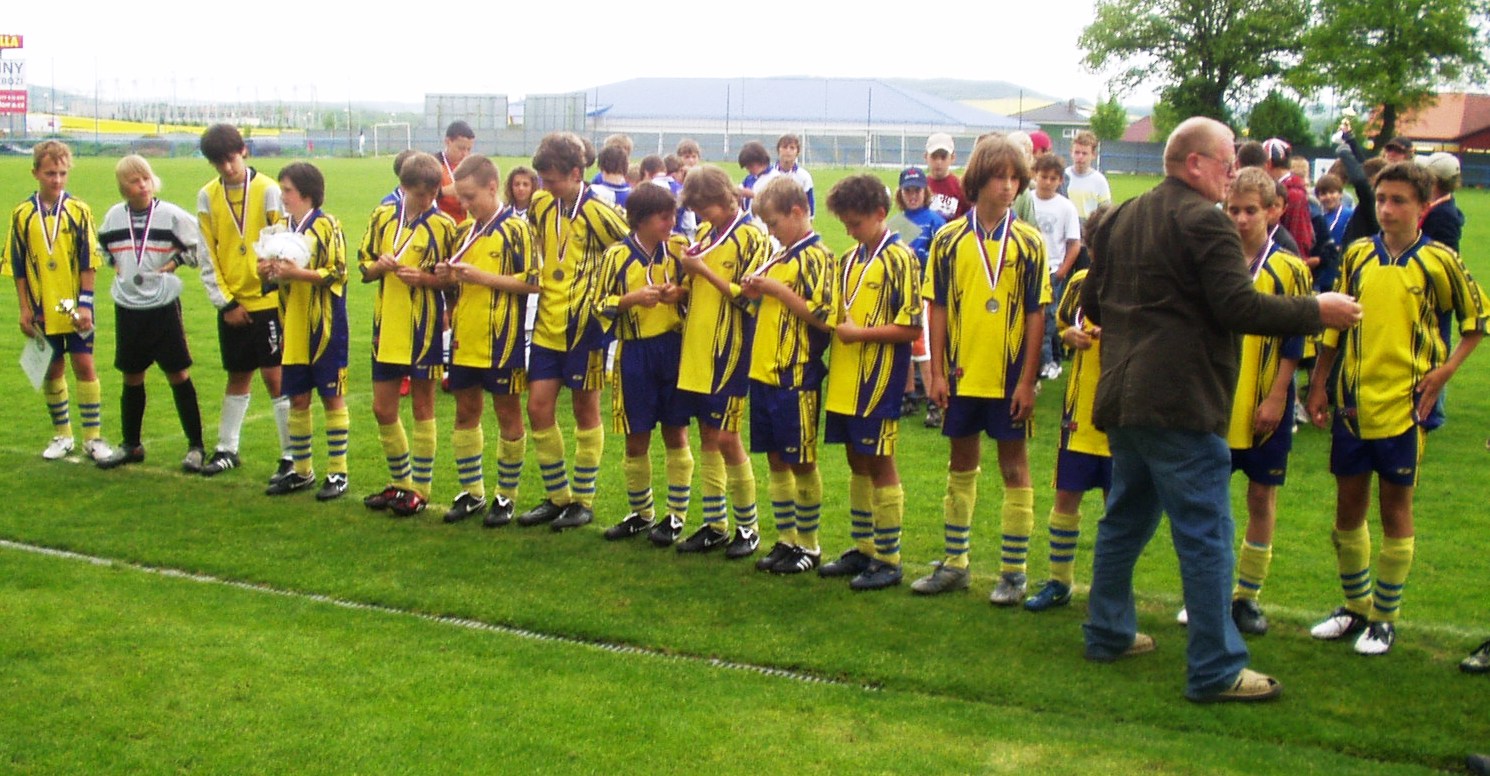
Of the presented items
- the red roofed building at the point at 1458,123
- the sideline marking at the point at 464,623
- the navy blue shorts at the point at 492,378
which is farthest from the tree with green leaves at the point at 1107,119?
the sideline marking at the point at 464,623

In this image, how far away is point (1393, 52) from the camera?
6800 centimetres

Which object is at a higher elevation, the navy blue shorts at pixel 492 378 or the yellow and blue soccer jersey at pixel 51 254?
the yellow and blue soccer jersey at pixel 51 254

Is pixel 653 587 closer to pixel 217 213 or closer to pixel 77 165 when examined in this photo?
pixel 217 213

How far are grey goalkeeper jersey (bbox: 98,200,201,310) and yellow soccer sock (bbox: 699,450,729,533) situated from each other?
3.79 m

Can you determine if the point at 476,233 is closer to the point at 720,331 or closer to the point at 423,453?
the point at 423,453

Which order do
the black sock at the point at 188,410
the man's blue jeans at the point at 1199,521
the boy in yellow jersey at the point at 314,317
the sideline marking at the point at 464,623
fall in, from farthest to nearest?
the black sock at the point at 188,410 < the boy in yellow jersey at the point at 314,317 < the sideline marking at the point at 464,623 < the man's blue jeans at the point at 1199,521

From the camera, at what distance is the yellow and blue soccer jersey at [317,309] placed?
26.7ft

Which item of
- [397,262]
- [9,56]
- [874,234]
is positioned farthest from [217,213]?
[9,56]

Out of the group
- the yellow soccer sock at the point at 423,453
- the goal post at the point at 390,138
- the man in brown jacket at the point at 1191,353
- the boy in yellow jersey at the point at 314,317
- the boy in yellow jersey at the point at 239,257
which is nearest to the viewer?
the man in brown jacket at the point at 1191,353

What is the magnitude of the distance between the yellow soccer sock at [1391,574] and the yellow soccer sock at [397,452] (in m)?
4.98

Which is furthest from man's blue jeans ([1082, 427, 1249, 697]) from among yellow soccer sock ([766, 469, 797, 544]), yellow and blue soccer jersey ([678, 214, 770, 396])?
yellow and blue soccer jersey ([678, 214, 770, 396])

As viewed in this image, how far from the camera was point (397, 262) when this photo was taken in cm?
771

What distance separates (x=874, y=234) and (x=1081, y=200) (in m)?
6.21

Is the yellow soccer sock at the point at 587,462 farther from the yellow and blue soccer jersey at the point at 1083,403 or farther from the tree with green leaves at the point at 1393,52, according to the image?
the tree with green leaves at the point at 1393,52
